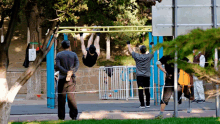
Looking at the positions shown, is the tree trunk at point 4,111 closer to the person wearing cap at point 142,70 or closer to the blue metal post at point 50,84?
the blue metal post at point 50,84

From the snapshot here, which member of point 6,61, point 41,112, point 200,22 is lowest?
point 41,112

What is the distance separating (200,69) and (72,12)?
14.3ft

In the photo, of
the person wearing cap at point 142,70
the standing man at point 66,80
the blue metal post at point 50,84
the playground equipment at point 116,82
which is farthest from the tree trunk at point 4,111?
the playground equipment at point 116,82

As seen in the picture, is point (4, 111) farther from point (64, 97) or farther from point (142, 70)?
point (142, 70)

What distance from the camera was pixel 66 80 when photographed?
8.00m

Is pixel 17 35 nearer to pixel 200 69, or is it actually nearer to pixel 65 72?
pixel 65 72

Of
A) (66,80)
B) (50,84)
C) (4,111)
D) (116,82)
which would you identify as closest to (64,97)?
(66,80)

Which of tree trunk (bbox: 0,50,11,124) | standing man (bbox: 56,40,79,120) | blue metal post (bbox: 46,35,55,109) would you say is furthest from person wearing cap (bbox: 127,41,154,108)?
tree trunk (bbox: 0,50,11,124)

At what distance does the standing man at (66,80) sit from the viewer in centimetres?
800

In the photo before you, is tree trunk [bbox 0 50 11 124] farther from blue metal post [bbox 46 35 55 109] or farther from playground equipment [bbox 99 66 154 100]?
playground equipment [bbox 99 66 154 100]

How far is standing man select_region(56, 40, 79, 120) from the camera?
800 centimetres

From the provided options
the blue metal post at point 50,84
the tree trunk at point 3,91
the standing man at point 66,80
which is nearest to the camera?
the tree trunk at point 3,91

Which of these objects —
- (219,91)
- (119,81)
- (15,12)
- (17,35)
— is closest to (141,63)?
(119,81)

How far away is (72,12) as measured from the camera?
706cm
